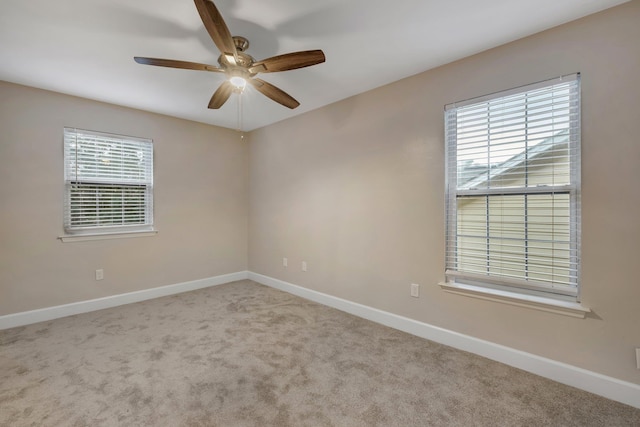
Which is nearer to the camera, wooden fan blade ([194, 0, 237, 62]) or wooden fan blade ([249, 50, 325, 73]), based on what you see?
wooden fan blade ([194, 0, 237, 62])

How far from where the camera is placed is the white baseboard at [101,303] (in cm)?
287

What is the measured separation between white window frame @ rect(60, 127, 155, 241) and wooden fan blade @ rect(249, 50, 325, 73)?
250 cm

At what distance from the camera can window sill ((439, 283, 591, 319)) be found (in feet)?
6.25

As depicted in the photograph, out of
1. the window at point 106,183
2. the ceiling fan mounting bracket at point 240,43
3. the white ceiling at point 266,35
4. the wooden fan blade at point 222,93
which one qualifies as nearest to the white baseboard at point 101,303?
the window at point 106,183

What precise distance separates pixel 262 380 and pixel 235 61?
217 centimetres

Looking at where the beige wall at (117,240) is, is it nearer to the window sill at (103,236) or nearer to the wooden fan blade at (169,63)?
the window sill at (103,236)

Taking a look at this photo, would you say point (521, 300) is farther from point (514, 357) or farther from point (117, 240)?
point (117, 240)

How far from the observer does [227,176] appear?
446cm

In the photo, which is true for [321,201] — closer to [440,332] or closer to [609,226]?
[440,332]

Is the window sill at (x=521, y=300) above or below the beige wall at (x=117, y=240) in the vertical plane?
below

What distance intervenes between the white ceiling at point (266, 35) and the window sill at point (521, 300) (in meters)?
1.89

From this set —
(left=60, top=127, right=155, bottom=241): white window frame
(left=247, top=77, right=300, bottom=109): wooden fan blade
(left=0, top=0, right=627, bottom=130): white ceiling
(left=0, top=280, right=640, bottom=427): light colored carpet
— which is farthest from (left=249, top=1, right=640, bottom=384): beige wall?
(left=60, top=127, right=155, bottom=241): white window frame

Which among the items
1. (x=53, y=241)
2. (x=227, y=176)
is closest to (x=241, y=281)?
(x=227, y=176)

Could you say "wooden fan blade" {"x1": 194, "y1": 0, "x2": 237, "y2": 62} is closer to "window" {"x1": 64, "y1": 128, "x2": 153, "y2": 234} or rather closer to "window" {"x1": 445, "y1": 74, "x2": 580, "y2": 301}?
"window" {"x1": 445, "y1": 74, "x2": 580, "y2": 301}
